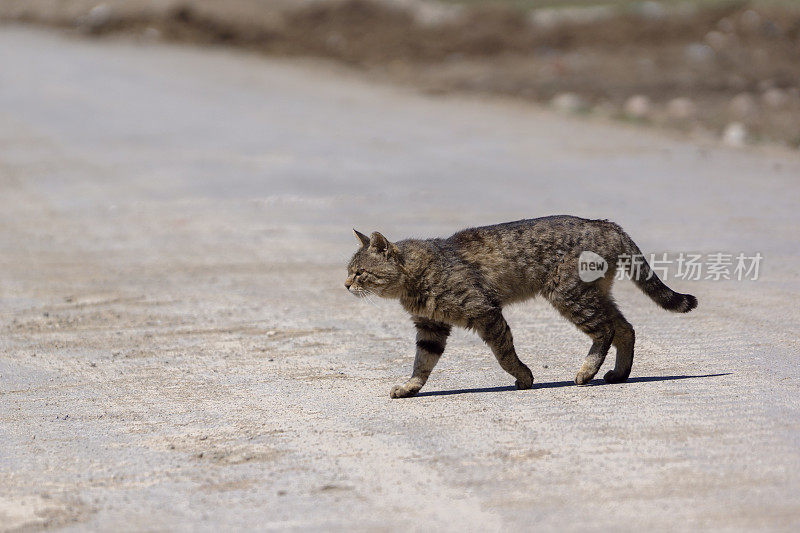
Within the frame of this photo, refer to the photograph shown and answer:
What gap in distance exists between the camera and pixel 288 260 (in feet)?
37.9

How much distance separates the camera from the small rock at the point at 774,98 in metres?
20.7

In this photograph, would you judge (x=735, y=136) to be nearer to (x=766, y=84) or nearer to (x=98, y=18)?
(x=766, y=84)

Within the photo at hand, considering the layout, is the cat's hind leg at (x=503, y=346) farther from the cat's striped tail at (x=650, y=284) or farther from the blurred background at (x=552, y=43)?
the blurred background at (x=552, y=43)

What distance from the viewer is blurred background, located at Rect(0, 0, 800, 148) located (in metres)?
21.2

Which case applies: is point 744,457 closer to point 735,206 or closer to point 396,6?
point 735,206

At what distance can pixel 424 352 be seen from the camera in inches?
284

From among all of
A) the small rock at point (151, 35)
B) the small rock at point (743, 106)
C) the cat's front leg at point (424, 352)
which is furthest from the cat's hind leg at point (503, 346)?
the small rock at point (151, 35)

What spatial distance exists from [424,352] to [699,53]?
19792 millimetres

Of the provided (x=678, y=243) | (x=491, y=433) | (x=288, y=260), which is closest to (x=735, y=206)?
(x=678, y=243)

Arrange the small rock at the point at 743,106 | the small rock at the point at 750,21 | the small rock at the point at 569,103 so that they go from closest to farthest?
the small rock at the point at 743,106
the small rock at the point at 569,103
the small rock at the point at 750,21

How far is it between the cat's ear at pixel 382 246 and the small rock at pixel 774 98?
49.1 feet

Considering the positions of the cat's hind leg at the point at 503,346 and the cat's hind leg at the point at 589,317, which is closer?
the cat's hind leg at the point at 503,346

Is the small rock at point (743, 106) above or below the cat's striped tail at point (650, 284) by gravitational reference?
above

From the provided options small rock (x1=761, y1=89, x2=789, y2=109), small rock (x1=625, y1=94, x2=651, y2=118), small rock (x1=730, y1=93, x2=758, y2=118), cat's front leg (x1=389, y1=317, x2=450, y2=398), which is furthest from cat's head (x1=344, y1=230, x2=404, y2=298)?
small rock (x1=761, y1=89, x2=789, y2=109)
